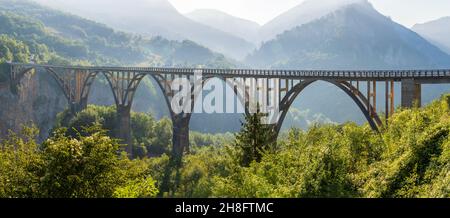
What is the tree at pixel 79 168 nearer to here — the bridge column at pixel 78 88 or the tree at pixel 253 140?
the tree at pixel 253 140

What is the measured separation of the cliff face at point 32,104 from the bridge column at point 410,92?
9491 centimetres

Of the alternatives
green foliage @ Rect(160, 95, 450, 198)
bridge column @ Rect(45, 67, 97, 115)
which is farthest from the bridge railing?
bridge column @ Rect(45, 67, 97, 115)

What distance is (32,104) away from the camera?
12688 cm

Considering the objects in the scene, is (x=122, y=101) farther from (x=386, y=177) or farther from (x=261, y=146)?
(x=386, y=177)

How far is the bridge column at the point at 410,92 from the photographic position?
3969 cm

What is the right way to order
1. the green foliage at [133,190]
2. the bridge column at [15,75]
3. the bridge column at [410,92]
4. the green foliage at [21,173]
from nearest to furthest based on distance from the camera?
the green foliage at [21,173]
the green foliage at [133,190]
the bridge column at [410,92]
the bridge column at [15,75]

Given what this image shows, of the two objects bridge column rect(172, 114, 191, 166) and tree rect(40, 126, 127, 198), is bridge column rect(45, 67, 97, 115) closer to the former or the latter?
bridge column rect(172, 114, 191, 166)

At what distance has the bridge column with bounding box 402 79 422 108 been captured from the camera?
39.7 metres

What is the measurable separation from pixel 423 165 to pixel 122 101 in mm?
70976

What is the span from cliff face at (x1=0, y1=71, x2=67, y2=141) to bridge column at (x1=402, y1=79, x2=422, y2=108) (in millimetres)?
94910

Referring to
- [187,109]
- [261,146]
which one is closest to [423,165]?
[261,146]

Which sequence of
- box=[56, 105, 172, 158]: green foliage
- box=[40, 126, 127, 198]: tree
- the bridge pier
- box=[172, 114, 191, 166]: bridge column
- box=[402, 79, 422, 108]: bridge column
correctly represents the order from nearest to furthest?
box=[40, 126, 127, 198]: tree < box=[402, 79, 422, 108]: bridge column < box=[172, 114, 191, 166]: bridge column < the bridge pier < box=[56, 105, 172, 158]: green foliage

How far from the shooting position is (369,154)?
28.7 metres

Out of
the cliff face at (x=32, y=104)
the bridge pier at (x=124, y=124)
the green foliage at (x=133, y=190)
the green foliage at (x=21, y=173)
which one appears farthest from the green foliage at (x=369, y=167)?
the cliff face at (x=32, y=104)
